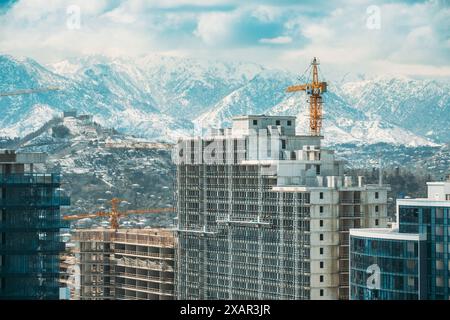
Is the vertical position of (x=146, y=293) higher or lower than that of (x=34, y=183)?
lower

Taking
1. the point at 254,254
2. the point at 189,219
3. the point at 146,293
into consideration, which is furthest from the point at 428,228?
the point at 146,293

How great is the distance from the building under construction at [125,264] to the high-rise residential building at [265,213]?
2779 mm

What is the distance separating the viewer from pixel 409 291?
247 ft

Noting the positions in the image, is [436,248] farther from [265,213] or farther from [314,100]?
[314,100]

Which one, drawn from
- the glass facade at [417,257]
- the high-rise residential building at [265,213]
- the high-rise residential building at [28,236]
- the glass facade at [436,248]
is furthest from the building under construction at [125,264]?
the high-rise residential building at [28,236]

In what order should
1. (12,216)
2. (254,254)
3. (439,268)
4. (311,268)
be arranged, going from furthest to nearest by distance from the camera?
(254,254)
(311,268)
(439,268)
(12,216)

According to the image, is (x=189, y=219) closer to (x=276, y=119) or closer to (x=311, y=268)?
(x=276, y=119)

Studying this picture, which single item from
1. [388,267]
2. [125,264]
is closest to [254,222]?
[388,267]

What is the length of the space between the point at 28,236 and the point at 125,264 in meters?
43.4

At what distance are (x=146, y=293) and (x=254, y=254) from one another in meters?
15.9

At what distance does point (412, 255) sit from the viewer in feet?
247

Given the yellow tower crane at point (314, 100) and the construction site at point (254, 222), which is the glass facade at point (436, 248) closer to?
the construction site at point (254, 222)

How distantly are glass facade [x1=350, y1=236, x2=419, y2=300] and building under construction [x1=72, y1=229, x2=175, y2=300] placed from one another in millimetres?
24494

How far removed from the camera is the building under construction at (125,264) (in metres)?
103
